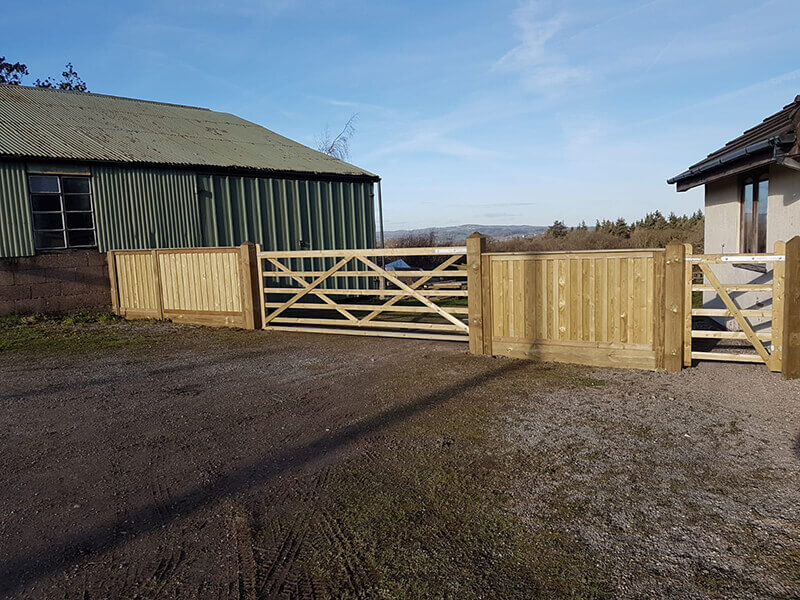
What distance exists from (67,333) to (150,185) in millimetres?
5031

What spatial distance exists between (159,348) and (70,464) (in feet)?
18.6

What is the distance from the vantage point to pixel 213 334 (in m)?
11.8

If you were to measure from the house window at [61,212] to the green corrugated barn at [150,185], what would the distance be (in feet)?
0.07

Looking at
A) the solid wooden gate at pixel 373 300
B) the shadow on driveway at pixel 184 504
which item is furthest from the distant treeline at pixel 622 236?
the shadow on driveway at pixel 184 504

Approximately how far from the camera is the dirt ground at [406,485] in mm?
3264

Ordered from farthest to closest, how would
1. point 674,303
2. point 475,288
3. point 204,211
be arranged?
1. point 204,211
2. point 475,288
3. point 674,303

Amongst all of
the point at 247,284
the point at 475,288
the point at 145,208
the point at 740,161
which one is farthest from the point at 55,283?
the point at 740,161

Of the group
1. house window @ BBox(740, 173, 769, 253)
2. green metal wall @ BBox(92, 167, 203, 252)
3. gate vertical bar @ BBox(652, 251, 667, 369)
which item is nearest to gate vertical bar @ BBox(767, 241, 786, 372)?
gate vertical bar @ BBox(652, 251, 667, 369)

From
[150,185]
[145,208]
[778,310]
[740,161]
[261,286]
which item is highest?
[150,185]

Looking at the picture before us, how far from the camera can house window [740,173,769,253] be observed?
981cm

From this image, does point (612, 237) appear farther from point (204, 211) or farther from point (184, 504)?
point (184, 504)

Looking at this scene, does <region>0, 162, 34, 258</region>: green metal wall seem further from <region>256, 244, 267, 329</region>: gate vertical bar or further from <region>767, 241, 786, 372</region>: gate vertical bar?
<region>767, 241, 786, 372</region>: gate vertical bar

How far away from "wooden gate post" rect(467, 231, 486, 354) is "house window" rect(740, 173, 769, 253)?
15.1 ft

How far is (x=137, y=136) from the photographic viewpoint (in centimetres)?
1719
